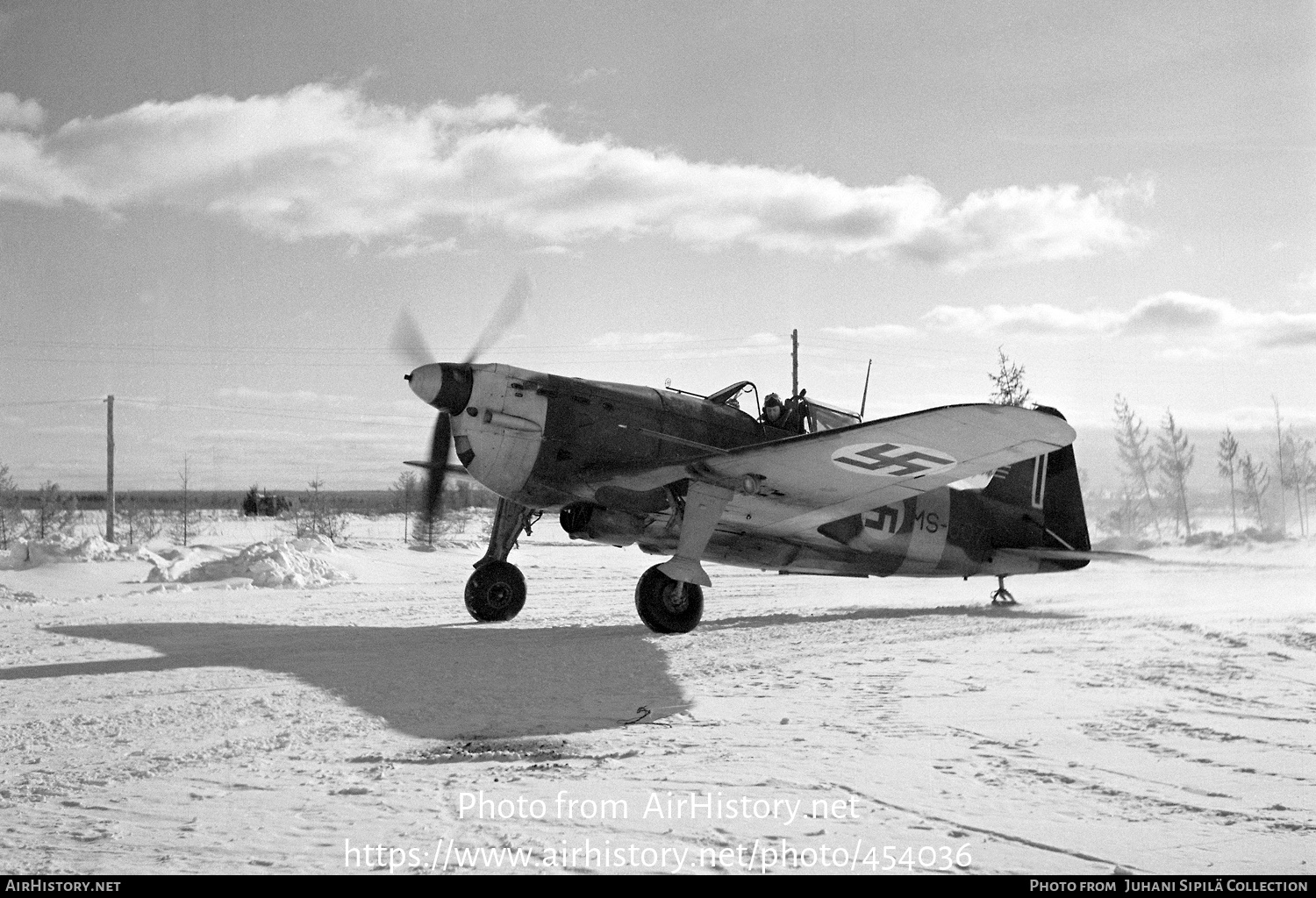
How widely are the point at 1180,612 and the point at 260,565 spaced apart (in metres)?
14.4

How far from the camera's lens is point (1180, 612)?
11312mm

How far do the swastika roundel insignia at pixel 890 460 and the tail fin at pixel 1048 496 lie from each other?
445 centimetres

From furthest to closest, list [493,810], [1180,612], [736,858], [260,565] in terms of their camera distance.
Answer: [260,565]
[1180,612]
[493,810]
[736,858]

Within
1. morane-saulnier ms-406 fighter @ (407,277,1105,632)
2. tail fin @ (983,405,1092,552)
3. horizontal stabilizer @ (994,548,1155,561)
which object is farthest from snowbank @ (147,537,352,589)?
tail fin @ (983,405,1092,552)

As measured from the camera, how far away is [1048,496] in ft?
46.8

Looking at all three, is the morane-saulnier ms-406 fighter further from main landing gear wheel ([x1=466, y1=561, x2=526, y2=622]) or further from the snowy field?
the snowy field

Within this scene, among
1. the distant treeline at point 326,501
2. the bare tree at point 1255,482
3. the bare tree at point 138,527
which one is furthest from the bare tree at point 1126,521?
the bare tree at point 138,527

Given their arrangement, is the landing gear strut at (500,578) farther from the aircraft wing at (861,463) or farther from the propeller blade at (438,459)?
the aircraft wing at (861,463)

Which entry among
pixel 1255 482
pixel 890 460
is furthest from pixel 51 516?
pixel 1255 482

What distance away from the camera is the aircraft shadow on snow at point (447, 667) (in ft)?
20.0

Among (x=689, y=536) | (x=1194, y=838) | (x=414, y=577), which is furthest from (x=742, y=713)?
(x=414, y=577)

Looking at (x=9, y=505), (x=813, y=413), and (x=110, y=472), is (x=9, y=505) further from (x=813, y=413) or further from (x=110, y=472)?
(x=813, y=413)

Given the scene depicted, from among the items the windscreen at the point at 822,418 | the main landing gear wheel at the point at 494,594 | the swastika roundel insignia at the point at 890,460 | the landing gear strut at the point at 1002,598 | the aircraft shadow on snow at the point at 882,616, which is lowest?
the aircraft shadow on snow at the point at 882,616
